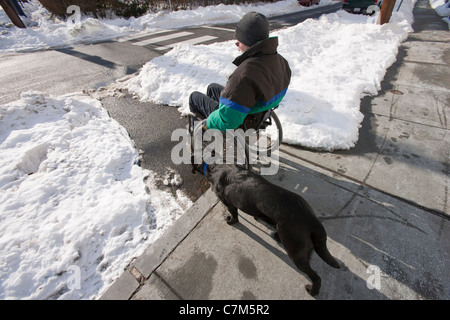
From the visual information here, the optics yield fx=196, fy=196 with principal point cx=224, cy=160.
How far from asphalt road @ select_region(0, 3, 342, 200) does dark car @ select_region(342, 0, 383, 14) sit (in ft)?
25.4

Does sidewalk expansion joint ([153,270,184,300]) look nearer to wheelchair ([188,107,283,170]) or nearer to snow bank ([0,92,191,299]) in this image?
snow bank ([0,92,191,299])

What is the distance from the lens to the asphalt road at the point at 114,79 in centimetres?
310

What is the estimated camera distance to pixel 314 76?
14.9ft

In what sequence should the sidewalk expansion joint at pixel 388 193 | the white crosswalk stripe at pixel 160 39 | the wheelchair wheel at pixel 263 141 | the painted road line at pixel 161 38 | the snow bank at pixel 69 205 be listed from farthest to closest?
the painted road line at pixel 161 38
the white crosswalk stripe at pixel 160 39
the wheelchair wheel at pixel 263 141
the sidewalk expansion joint at pixel 388 193
the snow bank at pixel 69 205

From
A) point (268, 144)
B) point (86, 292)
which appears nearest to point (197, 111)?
point (268, 144)

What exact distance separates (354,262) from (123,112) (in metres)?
4.43

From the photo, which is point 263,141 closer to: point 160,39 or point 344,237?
point 344,237

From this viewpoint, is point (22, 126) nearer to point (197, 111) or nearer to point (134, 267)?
point (197, 111)

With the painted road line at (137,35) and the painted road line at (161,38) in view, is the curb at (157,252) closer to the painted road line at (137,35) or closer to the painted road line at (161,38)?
the painted road line at (161,38)

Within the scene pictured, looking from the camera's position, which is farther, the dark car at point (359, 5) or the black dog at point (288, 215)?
the dark car at point (359, 5)

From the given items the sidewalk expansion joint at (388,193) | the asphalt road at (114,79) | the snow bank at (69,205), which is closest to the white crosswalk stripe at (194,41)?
the asphalt road at (114,79)

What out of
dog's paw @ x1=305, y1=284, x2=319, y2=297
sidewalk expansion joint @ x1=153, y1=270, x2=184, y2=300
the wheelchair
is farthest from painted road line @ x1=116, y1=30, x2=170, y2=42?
dog's paw @ x1=305, y1=284, x2=319, y2=297

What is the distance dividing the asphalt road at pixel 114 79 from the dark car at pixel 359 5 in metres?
7.74
